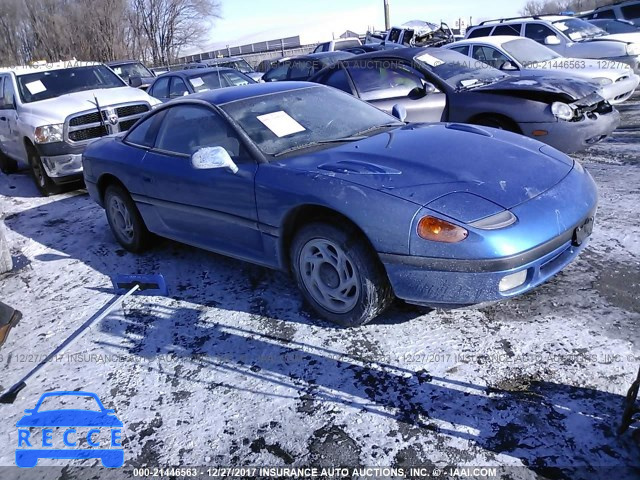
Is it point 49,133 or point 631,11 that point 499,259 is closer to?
point 49,133

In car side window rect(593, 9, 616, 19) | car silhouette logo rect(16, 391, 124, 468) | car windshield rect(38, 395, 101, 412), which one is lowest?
car silhouette logo rect(16, 391, 124, 468)

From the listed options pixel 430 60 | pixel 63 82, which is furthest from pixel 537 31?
pixel 63 82

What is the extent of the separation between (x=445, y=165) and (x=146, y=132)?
2674 millimetres

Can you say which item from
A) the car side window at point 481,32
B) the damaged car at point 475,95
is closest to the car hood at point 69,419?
the damaged car at point 475,95

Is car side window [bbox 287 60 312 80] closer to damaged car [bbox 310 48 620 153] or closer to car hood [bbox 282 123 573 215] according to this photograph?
damaged car [bbox 310 48 620 153]

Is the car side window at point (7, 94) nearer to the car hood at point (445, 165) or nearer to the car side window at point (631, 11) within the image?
the car hood at point (445, 165)

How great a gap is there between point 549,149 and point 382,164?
1.23 meters

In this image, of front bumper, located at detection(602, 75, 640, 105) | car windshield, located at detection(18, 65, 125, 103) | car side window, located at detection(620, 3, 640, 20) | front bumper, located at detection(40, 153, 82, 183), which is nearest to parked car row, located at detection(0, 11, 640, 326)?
front bumper, located at detection(40, 153, 82, 183)

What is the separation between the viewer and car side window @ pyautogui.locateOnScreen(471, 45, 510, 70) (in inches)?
325

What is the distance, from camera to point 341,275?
3053 mm

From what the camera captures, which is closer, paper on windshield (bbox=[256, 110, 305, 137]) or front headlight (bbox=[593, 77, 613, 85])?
paper on windshield (bbox=[256, 110, 305, 137])

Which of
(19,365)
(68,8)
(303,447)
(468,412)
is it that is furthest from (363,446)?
(68,8)

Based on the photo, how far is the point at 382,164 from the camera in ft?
10.1

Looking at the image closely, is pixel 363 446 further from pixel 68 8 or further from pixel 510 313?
pixel 68 8
